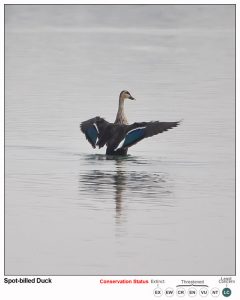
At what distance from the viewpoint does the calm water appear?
11.5 metres

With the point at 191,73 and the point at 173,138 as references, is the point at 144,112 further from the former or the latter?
the point at 191,73

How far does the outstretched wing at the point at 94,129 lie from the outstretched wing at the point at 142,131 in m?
0.56

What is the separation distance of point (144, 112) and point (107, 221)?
7.37m

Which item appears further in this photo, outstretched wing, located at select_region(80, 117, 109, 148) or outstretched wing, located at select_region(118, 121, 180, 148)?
outstretched wing, located at select_region(80, 117, 109, 148)

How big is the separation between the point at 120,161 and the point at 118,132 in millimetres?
774

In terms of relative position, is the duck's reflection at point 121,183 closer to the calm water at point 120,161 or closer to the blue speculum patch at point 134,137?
the calm water at point 120,161

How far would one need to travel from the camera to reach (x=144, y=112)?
64.4 ft

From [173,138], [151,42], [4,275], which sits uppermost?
[151,42]

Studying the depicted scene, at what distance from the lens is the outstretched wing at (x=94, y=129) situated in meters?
16.8

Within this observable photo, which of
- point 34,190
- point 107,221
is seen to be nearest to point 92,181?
point 34,190
